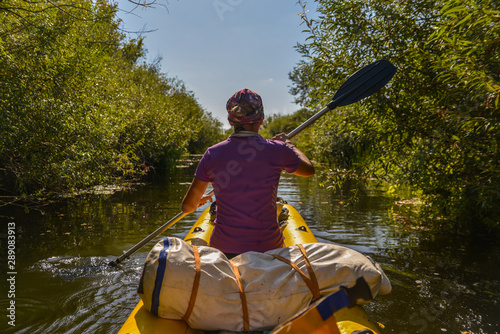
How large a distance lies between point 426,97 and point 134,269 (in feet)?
14.9

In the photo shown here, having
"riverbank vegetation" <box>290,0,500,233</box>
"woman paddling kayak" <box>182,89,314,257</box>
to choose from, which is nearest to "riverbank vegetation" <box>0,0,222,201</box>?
"woman paddling kayak" <box>182,89,314,257</box>

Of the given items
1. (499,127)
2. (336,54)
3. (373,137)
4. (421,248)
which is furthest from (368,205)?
(499,127)

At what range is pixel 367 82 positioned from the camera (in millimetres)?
3992

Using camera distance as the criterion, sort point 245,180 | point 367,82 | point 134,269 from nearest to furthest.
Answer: point 245,180 < point 367,82 < point 134,269

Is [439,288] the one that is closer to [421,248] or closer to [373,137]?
[421,248]

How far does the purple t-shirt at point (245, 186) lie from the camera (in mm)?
2324

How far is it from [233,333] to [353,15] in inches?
186

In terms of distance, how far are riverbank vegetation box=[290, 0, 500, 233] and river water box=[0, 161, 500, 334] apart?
3.09 feet

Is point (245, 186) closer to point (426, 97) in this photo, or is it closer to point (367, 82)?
point (367, 82)

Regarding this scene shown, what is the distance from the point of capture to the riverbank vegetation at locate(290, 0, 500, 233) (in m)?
3.80

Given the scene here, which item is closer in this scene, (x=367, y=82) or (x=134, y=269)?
(x=367, y=82)

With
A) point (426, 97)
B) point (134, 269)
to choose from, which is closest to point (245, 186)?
point (134, 269)

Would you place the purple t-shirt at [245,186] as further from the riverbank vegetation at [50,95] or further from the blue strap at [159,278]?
the riverbank vegetation at [50,95]

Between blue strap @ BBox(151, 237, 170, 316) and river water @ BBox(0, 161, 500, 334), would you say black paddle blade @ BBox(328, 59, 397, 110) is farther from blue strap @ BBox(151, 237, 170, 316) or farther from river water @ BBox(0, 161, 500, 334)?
blue strap @ BBox(151, 237, 170, 316)
